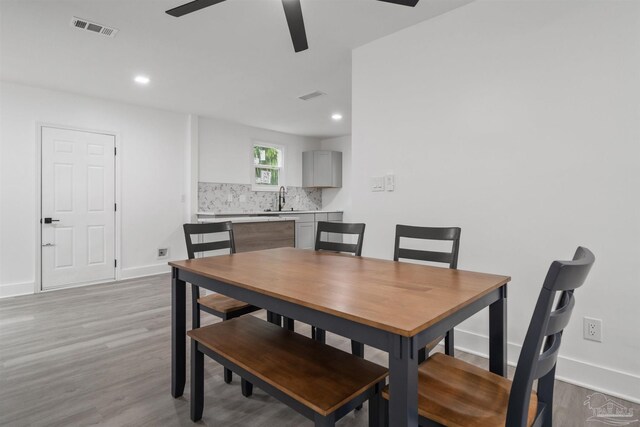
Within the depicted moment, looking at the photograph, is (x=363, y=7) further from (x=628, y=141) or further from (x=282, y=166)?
(x=282, y=166)

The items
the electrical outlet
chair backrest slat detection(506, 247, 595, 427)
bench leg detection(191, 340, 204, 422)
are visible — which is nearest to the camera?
chair backrest slat detection(506, 247, 595, 427)

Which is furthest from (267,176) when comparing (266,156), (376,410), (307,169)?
(376,410)

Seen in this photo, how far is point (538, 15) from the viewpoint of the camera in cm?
213

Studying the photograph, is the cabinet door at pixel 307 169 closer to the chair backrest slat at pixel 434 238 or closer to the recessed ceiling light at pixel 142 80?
the recessed ceiling light at pixel 142 80

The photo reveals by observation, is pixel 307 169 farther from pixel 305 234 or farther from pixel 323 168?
pixel 305 234

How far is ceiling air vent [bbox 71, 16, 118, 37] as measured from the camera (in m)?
2.59

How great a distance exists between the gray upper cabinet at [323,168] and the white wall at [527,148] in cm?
378

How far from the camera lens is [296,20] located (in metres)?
2.20

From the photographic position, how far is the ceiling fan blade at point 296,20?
203 centimetres

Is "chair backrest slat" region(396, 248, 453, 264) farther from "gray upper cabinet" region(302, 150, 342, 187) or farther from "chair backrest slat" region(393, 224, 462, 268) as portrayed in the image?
"gray upper cabinet" region(302, 150, 342, 187)

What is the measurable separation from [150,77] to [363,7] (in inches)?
101

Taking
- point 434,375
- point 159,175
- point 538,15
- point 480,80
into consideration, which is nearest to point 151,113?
point 159,175

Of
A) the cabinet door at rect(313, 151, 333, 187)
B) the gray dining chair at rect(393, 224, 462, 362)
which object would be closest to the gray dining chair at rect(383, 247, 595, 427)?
the gray dining chair at rect(393, 224, 462, 362)

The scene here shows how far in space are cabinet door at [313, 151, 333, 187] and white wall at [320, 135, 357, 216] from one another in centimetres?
34
